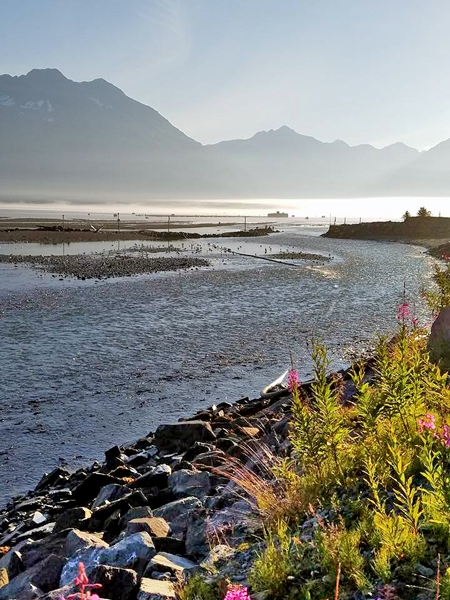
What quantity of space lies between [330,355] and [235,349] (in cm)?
315

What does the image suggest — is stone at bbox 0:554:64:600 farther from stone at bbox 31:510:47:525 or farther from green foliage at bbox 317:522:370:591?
green foliage at bbox 317:522:370:591

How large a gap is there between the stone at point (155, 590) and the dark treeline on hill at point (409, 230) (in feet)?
275

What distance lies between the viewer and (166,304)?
2609 centimetres

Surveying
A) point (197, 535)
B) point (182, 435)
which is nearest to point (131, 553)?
point (197, 535)

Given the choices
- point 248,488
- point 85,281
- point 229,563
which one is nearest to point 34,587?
point 229,563

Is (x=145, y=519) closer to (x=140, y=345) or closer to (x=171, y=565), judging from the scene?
(x=171, y=565)

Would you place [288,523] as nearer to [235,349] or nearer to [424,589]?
[424,589]

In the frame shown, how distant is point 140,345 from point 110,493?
10399 mm

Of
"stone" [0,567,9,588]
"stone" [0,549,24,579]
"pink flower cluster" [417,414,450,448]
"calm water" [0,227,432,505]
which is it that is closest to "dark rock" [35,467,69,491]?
"calm water" [0,227,432,505]

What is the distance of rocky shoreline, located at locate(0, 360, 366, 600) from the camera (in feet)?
16.9

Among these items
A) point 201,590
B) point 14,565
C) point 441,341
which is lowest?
point 14,565

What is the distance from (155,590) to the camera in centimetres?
464

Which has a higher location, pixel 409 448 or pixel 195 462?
pixel 409 448

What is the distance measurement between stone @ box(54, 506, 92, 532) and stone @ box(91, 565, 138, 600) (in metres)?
2.53
